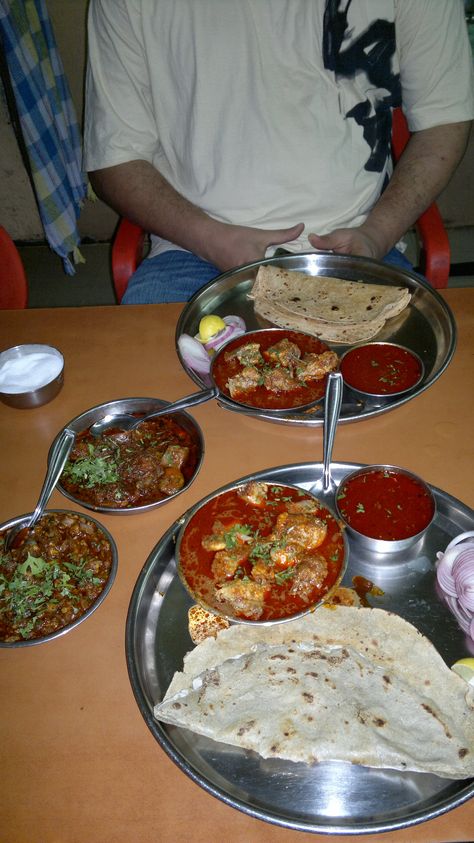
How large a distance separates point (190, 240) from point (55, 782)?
2.26 meters

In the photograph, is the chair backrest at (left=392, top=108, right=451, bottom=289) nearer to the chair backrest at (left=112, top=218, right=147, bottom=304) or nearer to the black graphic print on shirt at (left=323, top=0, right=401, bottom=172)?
the black graphic print on shirt at (left=323, top=0, right=401, bottom=172)

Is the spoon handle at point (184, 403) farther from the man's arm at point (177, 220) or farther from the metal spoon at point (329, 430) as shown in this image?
the man's arm at point (177, 220)

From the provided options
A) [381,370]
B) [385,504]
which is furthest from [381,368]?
[385,504]

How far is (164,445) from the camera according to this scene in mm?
1922

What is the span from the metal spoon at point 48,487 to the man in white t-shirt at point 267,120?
1.15 meters

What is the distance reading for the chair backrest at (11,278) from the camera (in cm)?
271

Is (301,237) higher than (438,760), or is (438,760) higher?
(301,237)

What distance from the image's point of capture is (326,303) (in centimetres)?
237

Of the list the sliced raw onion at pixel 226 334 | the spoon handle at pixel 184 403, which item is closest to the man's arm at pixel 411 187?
the sliced raw onion at pixel 226 334

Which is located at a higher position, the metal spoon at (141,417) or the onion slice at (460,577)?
the metal spoon at (141,417)

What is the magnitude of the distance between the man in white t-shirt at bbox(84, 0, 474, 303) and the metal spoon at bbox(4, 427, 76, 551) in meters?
1.15

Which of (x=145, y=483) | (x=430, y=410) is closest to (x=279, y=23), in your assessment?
(x=430, y=410)

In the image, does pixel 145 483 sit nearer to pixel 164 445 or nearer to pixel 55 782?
pixel 164 445

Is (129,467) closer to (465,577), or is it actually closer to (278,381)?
(278,381)
